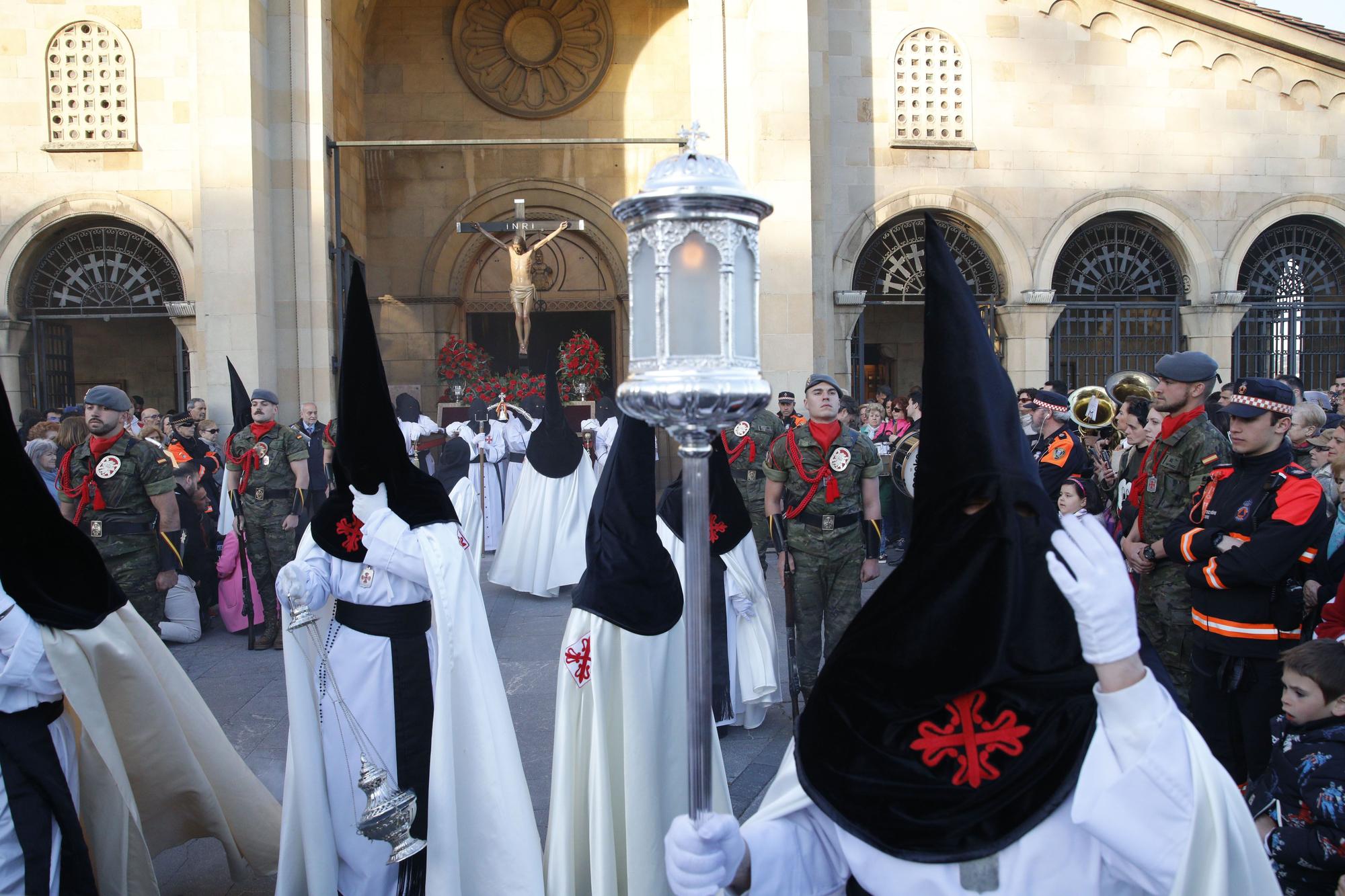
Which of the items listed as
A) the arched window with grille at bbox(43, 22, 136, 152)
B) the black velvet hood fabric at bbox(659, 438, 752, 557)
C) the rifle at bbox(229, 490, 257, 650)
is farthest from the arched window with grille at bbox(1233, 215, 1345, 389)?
the arched window with grille at bbox(43, 22, 136, 152)

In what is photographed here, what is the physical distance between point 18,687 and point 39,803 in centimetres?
39

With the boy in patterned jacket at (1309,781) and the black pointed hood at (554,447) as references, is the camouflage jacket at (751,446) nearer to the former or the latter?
the black pointed hood at (554,447)

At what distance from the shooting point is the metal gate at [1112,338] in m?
15.1

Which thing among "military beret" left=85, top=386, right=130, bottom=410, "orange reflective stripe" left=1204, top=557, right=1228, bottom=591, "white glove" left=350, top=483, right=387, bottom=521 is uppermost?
"military beret" left=85, top=386, right=130, bottom=410

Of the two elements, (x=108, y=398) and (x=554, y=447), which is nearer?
(x=108, y=398)

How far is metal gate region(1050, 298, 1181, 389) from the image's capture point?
49.5ft

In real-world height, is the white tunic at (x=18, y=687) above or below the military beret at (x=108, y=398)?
below

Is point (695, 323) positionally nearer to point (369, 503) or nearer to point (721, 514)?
point (369, 503)

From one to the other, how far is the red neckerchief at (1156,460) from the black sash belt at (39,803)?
5.38 metres

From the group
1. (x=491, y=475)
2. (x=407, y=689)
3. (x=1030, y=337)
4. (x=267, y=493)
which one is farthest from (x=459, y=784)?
(x=1030, y=337)

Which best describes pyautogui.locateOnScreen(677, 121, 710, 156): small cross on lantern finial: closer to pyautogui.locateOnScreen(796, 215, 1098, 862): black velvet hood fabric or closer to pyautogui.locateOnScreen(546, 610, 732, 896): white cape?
pyautogui.locateOnScreen(796, 215, 1098, 862): black velvet hood fabric

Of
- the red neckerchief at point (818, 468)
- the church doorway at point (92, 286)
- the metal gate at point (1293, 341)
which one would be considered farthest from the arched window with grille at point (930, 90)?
the church doorway at point (92, 286)

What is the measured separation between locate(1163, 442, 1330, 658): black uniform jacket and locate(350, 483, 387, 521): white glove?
372 cm

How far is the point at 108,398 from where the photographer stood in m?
6.31
